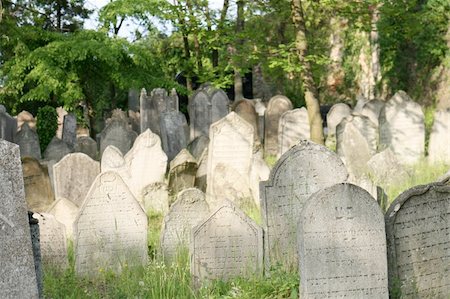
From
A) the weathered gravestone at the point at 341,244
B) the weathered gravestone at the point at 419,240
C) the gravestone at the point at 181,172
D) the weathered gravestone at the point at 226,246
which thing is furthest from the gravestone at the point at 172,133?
the weathered gravestone at the point at 341,244

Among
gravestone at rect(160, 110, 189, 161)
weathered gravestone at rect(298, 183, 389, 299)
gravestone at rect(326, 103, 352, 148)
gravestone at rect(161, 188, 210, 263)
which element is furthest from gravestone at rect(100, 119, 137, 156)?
weathered gravestone at rect(298, 183, 389, 299)

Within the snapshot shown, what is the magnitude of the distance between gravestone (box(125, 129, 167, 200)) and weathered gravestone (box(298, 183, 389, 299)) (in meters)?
5.45

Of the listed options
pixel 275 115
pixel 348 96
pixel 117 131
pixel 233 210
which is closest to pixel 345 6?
pixel 275 115

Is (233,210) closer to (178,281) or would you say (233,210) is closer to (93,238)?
(178,281)

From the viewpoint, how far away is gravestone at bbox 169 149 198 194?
1116 cm

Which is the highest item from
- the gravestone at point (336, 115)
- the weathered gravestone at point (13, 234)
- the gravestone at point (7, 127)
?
the gravestone at point (336, 115)

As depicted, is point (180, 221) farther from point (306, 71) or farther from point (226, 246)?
point (306, 71)

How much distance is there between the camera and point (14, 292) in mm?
5090

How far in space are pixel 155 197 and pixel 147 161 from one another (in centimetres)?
93

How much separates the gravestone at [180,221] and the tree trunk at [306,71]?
625cm

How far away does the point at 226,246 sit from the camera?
7.29 metres

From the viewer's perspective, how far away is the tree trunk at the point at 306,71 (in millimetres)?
14219

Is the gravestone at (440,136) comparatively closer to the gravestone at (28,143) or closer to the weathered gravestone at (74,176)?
the weathered gravestone at (74,176)

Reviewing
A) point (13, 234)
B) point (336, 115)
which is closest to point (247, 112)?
point (336, 115)
